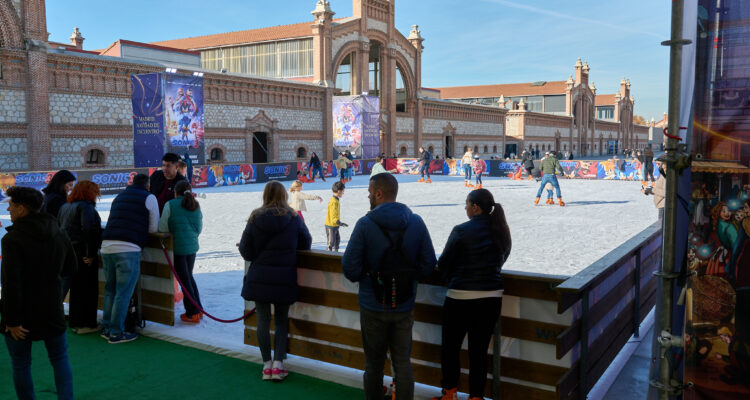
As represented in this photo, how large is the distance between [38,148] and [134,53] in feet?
35.4

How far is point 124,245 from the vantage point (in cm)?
539

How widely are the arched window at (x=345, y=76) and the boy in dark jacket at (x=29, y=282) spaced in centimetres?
3708

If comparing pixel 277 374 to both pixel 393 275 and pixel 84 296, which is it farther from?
pixel 84 296

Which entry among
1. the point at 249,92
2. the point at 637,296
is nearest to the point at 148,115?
the point at 249,92

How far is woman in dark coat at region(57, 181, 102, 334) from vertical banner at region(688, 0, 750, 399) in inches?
192

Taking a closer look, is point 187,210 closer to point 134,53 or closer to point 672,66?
point 672,66

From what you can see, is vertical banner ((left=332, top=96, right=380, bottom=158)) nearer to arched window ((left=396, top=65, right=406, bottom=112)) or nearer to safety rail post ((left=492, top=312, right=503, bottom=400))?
arched window ((left=396, top=65, right=406, bottom=112))

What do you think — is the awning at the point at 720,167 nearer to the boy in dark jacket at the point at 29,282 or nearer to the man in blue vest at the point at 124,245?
the boy in dark jacket at the point at 29,282

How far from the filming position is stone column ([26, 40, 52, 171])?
73.4 ft

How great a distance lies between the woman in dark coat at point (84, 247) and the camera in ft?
17.9

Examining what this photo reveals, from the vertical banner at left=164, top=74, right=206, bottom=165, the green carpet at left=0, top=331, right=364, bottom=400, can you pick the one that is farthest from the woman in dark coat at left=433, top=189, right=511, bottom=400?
the vertical banner at left=164, top=74, right=206, bottom=165

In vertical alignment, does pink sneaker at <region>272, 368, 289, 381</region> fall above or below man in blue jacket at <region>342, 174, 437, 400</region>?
below

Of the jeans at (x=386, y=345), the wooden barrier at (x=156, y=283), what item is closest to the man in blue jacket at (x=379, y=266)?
the jeans at (x=386, y=345)

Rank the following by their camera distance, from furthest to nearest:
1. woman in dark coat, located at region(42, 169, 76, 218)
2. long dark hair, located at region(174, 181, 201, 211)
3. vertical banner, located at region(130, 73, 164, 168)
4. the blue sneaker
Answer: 1. vertical banner, located at region(130, 73, 164, 168)
2. long dark hair, located at region(174, 181, 201, 211)
3. woman in dark coat, located at region(42, 169, 76, 218)
4. the blue sneaker
